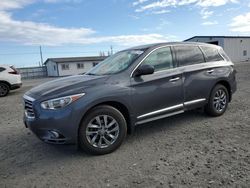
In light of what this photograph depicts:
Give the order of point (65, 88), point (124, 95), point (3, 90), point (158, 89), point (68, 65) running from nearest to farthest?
1. point (65, 88)
2. point (124, 95)
3. point (158, 89)
4. point (3, 90)
5. point (68, 65)

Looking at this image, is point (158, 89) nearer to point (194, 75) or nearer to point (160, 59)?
point (160, 59)

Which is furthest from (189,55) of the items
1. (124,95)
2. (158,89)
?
(124,95)

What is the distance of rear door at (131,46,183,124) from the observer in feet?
15.2

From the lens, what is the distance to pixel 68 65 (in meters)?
47.0

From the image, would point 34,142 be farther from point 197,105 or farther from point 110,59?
point 197,105

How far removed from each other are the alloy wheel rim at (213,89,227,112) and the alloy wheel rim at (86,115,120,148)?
2804 mm

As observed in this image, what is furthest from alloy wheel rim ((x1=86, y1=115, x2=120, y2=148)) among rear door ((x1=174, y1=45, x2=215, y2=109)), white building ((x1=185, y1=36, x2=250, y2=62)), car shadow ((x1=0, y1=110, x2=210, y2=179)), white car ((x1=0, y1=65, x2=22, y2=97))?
white building ((x1=185, y1=36, x2=250, y2=62))

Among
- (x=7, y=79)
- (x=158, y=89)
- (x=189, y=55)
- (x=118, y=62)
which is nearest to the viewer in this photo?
(x=158, y=89)

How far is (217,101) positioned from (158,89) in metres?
1.95

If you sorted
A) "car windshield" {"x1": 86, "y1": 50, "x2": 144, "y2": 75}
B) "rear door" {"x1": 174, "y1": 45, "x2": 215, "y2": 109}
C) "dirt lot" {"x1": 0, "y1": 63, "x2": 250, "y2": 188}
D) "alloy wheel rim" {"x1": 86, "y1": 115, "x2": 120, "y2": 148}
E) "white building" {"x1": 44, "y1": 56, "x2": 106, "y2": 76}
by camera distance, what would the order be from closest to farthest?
"dirt lot" {"x1": 0, "y1": 63, "x2": 250, "y2": 188} < "alloy wheel rim" {"x1": 86, "y1": 115, "x2": 120, "y2": 148} < "car windshield" {"x1": 86, "y1": 50, "x2": 144, "y2": 75} < "rear door" {"x1": 174, "y1": 45, "x2": 215, "y2": 109} < "white building" {"x1": 44, "y1": 56, "x2": 106, "y2": 76}

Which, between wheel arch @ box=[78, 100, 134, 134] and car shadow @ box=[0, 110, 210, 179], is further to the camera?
wheel arch @ box=[78, 100, 134, 134]

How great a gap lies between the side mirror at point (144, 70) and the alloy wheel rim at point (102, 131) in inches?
37.1

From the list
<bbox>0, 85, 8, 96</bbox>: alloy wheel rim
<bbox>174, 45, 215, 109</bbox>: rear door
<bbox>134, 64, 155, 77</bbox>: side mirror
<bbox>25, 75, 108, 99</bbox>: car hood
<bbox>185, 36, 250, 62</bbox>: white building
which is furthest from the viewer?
<bbox>185, 36, 250, 62</bbox>: white building

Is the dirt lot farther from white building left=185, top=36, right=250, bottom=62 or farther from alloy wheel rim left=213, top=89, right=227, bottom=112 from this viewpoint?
white building left=185, top=36, right=250, bottom=62
